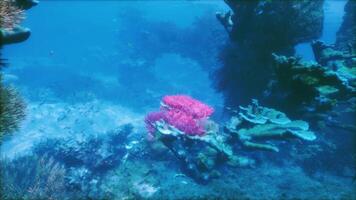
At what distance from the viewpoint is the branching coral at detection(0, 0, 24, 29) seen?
399 cm

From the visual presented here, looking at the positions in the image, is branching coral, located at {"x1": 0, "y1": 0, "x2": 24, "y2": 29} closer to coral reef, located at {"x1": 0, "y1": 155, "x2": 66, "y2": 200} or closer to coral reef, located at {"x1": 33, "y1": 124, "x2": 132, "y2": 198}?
coral reef, located at {"x1": 33, "y1": 124, "x2": 132, "y2": 198}

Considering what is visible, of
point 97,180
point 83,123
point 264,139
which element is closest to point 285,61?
point 264,139

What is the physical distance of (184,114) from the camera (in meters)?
7.46

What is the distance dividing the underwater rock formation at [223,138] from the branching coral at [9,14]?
11.3ft

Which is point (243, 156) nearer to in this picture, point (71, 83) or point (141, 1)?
point (71, 83)

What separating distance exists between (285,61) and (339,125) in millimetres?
2863

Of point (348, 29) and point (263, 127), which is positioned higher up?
point (348, 29)

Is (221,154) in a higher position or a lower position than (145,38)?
higher

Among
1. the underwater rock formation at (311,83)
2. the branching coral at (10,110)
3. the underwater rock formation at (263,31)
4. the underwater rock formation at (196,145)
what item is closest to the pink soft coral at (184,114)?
the underwater rock formation at (196,145)

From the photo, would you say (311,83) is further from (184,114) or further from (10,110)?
(10,110)

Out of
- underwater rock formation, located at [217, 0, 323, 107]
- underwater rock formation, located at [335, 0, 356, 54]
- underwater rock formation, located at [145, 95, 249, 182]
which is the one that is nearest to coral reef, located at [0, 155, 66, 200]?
underwater rock formation, located at [145, 95, 249, 182]

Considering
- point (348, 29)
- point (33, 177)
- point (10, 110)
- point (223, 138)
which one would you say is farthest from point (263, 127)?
point (348, 29)

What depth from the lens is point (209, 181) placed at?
6797mm

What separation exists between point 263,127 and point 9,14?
5.10m
